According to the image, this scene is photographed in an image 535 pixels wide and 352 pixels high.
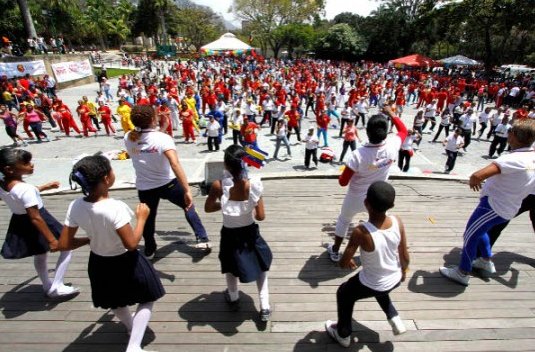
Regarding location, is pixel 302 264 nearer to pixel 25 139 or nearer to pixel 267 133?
pixel 267 133

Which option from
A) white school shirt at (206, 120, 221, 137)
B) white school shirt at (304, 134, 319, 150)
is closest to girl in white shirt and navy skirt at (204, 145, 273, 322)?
white school shirt at (304, 134, 319, 150)

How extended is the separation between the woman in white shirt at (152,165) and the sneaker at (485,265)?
3121mm

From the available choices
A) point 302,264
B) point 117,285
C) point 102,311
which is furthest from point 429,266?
point 102,311

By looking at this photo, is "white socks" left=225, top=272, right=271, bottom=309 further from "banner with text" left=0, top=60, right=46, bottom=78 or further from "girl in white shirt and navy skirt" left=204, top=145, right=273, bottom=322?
"banner with text" left=0, top=60, right=46, bottom=78

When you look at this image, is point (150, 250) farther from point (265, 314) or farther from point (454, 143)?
point (454, 143)

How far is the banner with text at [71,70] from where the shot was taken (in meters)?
23.0

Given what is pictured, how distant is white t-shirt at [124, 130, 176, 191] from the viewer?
136 inches

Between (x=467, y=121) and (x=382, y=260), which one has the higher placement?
(x=382, y=260)

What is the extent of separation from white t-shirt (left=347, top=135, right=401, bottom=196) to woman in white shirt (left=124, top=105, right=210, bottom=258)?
1.74 meters

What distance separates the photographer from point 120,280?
240 centimetres

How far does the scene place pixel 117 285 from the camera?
240 centimetres

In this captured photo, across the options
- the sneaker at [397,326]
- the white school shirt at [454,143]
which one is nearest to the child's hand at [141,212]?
the sneaker at [397,326]

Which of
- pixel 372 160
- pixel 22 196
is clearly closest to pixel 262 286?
pixel 372 160

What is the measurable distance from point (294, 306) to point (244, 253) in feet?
2.89
